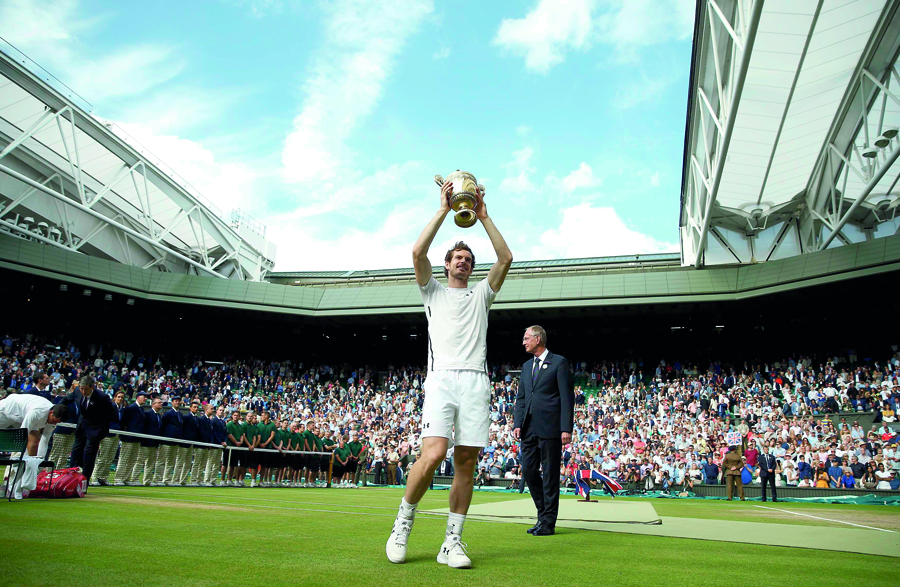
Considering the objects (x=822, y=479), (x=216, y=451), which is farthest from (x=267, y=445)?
(x=822, y=479)

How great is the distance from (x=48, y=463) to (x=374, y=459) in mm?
17215

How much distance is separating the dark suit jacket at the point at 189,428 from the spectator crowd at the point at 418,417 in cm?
3

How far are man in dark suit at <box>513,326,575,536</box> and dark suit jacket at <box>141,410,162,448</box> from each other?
9061 millimetres

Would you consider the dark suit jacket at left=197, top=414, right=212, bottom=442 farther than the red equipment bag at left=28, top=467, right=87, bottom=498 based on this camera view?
Yes

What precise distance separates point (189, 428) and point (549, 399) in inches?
398

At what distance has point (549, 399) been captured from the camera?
20.4 ft

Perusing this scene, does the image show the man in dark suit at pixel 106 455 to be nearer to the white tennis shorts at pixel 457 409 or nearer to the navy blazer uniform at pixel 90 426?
the navy blazer uniform at pixel 90 426

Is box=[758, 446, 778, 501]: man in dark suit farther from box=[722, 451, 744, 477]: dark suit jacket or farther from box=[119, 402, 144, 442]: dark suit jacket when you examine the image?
box=[119, 402, 144, 442]: dark suit jacket

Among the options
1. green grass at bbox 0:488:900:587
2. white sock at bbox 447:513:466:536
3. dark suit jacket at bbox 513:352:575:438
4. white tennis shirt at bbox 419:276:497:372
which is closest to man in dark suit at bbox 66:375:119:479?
green grass at bbox 0:488:900:587

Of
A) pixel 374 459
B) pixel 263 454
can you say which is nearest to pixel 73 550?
pixel 263 454

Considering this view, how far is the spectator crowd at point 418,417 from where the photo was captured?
1415 centimetres

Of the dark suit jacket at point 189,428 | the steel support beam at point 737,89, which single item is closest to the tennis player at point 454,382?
the dark suit jacket at point 189,428

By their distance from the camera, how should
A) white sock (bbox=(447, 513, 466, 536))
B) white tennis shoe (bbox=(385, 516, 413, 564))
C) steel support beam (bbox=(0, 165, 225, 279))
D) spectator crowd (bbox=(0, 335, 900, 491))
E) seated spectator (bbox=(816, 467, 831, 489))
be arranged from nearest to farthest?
white tennis shoe (bbox=(385, 516, 413, 564)) < white sock (bbox=(447, 513, 466, 536)) < spectator crowd (bbox=(0, 335, 900, 491)) < seated spectator (bbox=(816, 467, 831, 489)) < steel support beam (bbox=(0, 165, 225, 279))

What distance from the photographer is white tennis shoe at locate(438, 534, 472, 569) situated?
336 cm
